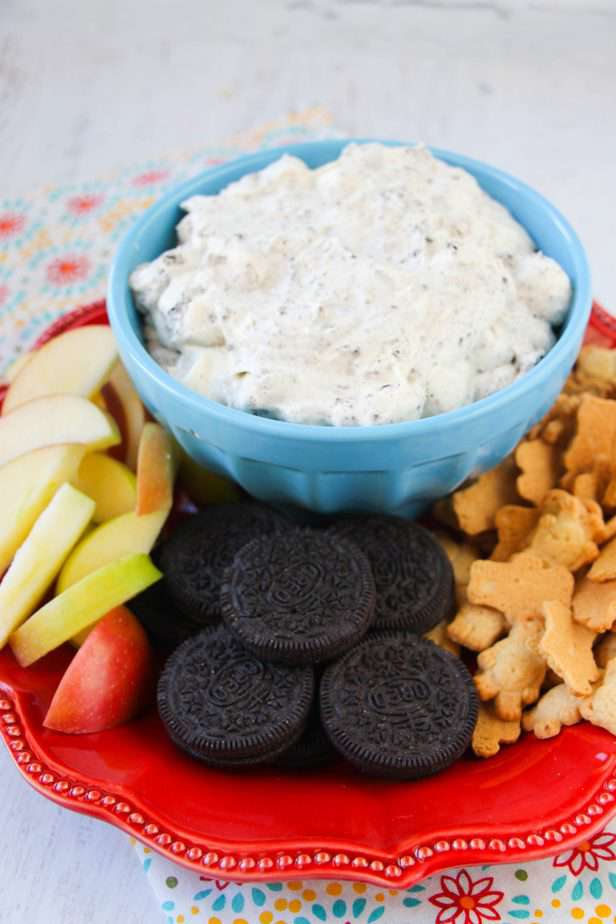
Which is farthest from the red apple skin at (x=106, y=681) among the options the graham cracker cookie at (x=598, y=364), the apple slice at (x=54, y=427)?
the graham cracker cookie at (x=598, y=364)

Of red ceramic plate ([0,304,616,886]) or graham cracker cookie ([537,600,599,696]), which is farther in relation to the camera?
graham cracker cookie ([537,600,599,696])

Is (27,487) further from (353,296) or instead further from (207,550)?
(353,296)

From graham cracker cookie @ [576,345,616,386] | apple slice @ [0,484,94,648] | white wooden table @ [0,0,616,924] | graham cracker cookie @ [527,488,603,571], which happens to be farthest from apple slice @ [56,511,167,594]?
white wooden table @ [0,0,616,924]

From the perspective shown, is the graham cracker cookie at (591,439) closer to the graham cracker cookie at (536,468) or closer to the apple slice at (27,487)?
the graham cracker cookie at (536,468)

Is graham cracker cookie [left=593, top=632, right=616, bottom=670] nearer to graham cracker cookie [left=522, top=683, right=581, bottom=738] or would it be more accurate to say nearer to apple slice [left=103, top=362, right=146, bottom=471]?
graham cracker cookie [left=522, top=683, right=581, bottom=738]

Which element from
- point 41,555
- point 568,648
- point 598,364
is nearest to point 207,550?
point 41,555
